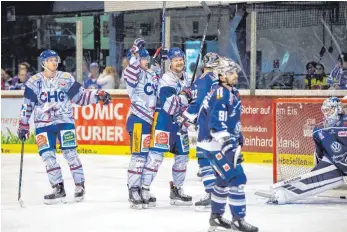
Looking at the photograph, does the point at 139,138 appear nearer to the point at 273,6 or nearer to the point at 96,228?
the point at 96,228

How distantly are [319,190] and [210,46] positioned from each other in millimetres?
4773

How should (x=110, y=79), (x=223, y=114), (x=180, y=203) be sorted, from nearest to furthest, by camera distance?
(x=223, y=114) → (x=180, y=203) → (x=110, y=79)

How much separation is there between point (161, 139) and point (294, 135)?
192 centimetres

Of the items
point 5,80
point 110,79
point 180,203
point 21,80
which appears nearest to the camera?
point 180,203

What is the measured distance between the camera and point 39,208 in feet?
23.4

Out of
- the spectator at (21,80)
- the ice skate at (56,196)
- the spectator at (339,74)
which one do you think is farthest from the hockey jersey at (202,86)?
the spectator at (21,80)

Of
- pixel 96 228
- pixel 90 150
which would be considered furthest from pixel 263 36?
pixel 96 228

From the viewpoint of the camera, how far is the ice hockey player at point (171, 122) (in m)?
7.03

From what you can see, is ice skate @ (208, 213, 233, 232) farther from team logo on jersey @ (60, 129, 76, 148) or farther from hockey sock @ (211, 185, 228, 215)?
team logo on jersey @ (60, 129, 76, 148)

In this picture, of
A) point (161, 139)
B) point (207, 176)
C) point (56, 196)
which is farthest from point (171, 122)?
point (56, 196)

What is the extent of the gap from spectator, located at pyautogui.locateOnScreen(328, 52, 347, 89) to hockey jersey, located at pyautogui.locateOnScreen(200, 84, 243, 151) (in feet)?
15.9

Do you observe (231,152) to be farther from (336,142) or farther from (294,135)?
(294,135)

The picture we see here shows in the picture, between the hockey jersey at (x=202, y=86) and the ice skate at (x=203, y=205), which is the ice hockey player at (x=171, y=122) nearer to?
the hockey jersey at (x=202, y=86)

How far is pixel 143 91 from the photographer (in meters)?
7.20
